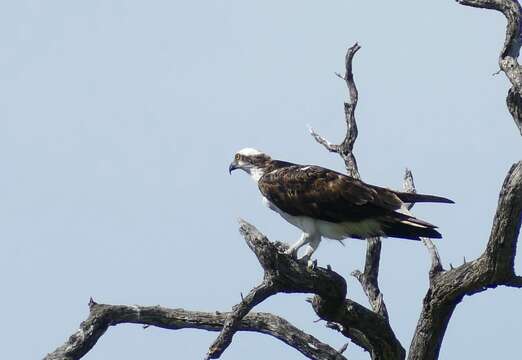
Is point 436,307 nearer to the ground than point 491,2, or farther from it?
nearer to the ground

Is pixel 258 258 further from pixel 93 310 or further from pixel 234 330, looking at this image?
pixel 93 310

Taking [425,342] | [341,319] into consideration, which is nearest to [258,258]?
[341,319]

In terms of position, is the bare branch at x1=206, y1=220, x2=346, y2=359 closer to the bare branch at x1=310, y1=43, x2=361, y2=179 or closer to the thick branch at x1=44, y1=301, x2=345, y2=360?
the thick branch at x1=44, y1=301, x2=345, y2=360

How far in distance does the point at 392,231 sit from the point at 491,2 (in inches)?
93.6

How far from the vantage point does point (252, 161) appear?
12.5m

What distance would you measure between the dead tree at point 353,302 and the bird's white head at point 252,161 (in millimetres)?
1728

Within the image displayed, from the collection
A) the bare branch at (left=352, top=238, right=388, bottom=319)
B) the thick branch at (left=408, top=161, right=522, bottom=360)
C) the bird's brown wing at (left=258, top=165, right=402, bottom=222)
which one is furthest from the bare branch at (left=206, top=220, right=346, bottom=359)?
the bare branch at (left=352, top=238, right=388, bottom=319)

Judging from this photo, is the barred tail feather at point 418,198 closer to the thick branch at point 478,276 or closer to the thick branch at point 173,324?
the thick branch at point 478,276

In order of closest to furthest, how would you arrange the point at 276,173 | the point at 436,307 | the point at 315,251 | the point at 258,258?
the point at 258,258 < the point at 436,307 < the point at 315,251 < the point at 276,173

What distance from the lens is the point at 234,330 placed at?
9.27m

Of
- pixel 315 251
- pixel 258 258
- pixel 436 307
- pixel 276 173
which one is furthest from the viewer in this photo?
pixel 276 173

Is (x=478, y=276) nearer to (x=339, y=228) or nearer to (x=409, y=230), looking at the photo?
(x=409, y=230)

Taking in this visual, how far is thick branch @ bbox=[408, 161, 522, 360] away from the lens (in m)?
8.93

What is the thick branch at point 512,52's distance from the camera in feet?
32.3
